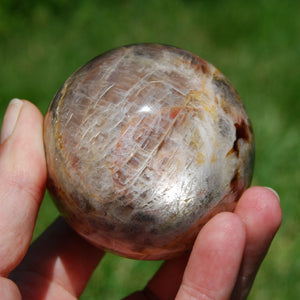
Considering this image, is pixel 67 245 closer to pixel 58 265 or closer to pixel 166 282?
pixel 58 265

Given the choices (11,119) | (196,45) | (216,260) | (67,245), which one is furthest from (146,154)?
(196,45)

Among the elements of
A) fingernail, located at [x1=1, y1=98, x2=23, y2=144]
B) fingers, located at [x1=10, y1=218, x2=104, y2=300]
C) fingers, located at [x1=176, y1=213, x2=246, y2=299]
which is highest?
fingernail, located at [x1=1, y1=98, x2=23, y2=144]

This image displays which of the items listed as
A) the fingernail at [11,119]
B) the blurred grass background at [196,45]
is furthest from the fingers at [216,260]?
the blurred grass background at [196,45]

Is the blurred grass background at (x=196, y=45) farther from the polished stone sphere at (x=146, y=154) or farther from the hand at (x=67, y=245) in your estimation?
the polished stone sphere at (x=146, y=154)

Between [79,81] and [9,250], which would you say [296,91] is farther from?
[9,250]

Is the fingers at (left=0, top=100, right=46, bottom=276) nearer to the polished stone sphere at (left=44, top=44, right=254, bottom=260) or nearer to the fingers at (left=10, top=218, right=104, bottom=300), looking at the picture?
the polished stone sphere at (left=44, top=44, right=254, bottom=260)

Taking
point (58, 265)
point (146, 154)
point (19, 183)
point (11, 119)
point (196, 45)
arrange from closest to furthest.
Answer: point (146, 154) → point (19, 183) → point (11, 119) → point (58, 265) → point (196, 45)

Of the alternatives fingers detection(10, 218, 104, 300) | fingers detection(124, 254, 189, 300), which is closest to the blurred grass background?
fingers detection(10, 218, 104, 300)
